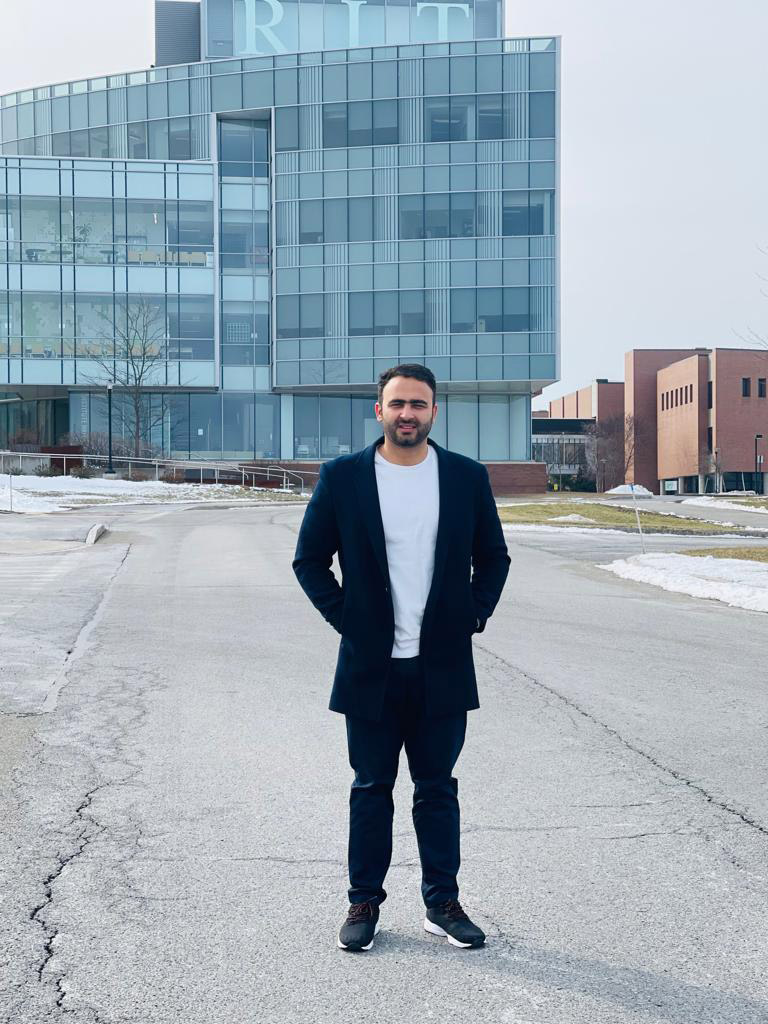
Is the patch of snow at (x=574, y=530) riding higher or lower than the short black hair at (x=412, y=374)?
lower

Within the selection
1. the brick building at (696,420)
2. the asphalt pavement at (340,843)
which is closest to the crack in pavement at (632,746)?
the asphalt pavement at (340,843)

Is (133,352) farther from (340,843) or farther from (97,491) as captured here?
(340,843)

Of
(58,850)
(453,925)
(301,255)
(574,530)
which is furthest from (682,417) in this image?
(453,925)

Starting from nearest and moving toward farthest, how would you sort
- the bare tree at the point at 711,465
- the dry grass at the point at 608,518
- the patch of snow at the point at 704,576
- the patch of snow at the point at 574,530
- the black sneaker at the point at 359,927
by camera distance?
the black sneaker at the point at 359,927
the patch of snow at the point at 704,576
the patch of snow at the point at 574,530
the dry grass at the point at 608,518
the bare tree at the point at 711,465

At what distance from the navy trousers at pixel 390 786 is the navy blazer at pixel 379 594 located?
7 cm

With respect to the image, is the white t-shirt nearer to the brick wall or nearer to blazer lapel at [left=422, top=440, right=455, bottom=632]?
blazer lapel at [left=422, top=440, right=455, bottom=632]

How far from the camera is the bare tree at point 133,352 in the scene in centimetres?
6103

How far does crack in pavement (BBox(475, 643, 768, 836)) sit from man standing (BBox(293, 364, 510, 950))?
197 centimetres

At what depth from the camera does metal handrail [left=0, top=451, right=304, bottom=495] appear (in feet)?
171

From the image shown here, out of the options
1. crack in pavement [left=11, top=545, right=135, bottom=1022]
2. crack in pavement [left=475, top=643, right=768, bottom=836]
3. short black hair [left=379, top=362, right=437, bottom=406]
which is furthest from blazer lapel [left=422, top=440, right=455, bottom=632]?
crack in pavement [left=475, top=643, right=768, bottom=836]

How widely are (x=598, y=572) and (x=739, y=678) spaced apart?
1094 centimetres

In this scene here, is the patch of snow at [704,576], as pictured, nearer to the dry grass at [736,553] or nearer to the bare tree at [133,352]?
the dry grass at [736,553]

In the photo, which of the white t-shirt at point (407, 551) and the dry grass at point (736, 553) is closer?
the white t-shirt at point (407, 551)

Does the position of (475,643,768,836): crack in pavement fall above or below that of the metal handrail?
below
